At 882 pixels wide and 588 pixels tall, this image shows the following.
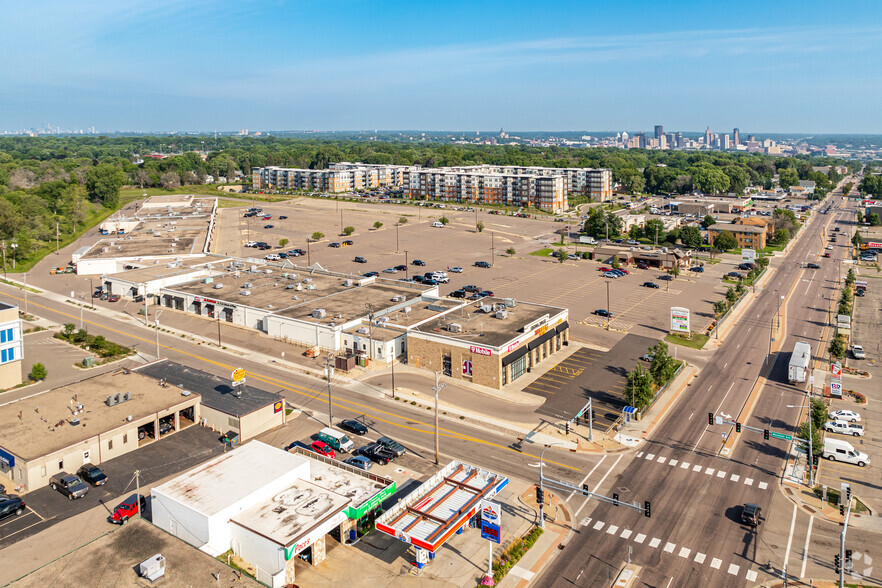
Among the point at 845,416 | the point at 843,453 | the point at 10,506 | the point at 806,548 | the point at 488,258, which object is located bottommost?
the point at 806,548

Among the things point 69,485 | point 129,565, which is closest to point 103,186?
point 69,485

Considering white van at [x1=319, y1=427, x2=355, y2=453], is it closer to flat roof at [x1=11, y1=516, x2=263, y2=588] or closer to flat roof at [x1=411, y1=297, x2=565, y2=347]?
flat roof at [x1=11, y1=516, x2=263, y2=588]

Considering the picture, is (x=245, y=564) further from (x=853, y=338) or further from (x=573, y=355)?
(x=853, y=338)

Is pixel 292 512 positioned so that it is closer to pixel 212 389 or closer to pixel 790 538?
pixel 212 389

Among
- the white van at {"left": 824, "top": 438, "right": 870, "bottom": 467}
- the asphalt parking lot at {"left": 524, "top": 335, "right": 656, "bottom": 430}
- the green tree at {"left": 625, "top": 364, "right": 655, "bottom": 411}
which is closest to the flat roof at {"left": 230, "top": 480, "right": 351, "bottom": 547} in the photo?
the asphalt parking lot at {"left": 524, "top": 335, "right": 656, "bottom": 430}

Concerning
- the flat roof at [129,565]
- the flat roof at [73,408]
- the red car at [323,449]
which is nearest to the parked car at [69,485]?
the flat roof at [73,408]

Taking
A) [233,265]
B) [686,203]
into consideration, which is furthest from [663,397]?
[686,203]
